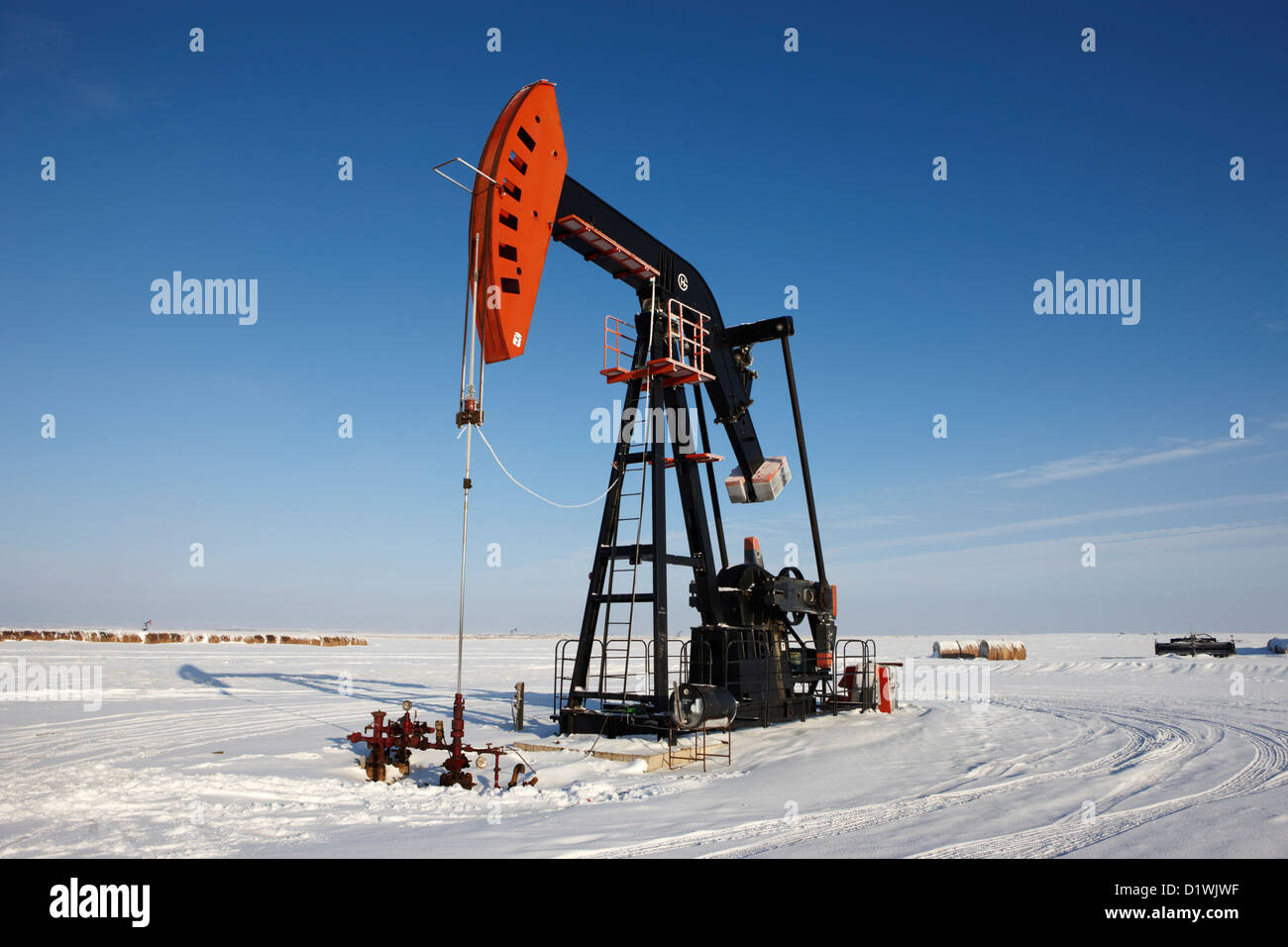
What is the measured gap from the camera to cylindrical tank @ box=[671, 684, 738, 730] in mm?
10594

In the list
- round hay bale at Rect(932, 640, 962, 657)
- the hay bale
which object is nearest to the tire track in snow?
the hay bale

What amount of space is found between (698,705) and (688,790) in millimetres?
2340

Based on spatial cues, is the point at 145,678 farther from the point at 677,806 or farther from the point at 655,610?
the point at 677,806

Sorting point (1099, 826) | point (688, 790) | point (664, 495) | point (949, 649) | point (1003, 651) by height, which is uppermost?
point (664, 495)

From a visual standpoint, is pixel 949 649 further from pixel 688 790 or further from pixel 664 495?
pixel 688 790

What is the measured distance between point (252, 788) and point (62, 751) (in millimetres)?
4624

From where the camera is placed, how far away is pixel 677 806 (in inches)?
298

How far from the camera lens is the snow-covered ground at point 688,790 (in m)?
6.01

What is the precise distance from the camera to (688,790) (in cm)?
849

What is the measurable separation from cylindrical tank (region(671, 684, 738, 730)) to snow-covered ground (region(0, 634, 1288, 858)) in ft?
2.15

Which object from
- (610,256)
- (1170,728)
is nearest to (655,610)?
(610,256)

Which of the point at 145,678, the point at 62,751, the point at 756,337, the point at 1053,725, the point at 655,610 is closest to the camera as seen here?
the point at 62,751

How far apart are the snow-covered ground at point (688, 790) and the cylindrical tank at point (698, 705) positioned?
66 cm

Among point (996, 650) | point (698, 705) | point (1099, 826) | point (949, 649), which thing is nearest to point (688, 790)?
point (698, 705)
